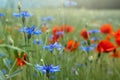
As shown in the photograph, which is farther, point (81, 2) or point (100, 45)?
point (81, 2)

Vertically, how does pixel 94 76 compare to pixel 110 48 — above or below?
below

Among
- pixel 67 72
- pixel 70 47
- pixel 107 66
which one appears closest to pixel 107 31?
pixel 107 66

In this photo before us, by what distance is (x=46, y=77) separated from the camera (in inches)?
42.3

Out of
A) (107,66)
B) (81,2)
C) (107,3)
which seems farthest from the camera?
(107,3)

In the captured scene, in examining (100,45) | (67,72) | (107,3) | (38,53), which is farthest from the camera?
(107,3)

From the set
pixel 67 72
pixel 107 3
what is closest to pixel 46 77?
pixel 67 72

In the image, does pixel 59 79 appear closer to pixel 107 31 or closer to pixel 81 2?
pixel 107 31

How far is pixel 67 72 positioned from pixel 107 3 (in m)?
14.8

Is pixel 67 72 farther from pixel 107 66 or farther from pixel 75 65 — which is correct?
pixel 107 66

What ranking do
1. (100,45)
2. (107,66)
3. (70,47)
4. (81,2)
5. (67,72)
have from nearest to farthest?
(67,72), (100,45), (70,47), (107,66), (81,2)

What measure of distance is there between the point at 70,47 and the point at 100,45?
17cm

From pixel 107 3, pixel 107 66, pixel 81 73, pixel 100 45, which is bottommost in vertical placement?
pixel 107 3

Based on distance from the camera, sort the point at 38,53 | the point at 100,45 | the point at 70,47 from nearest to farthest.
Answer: the point at 38,53 → the point at 100,45 → the point at 70,47

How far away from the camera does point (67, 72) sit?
149cm
